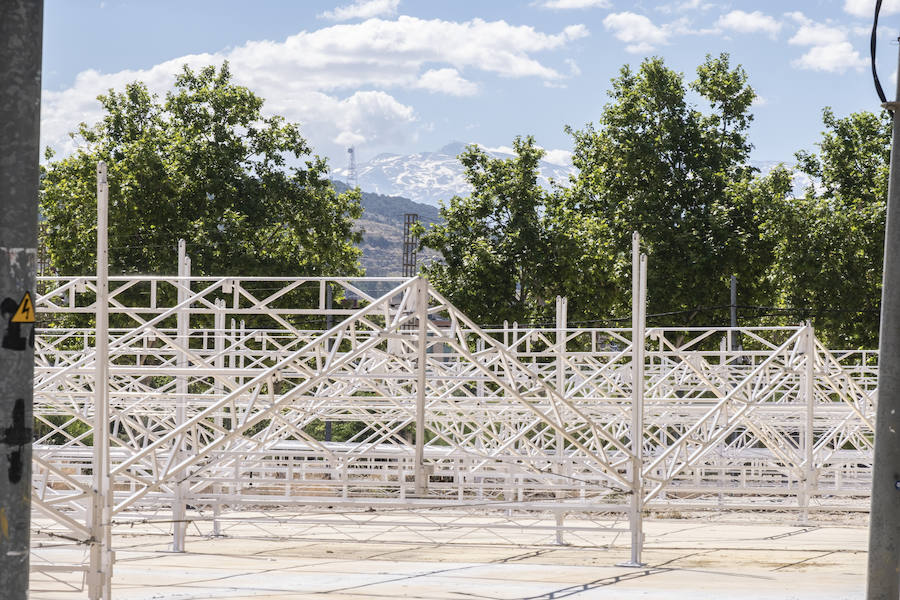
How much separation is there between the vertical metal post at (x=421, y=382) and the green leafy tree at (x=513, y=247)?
81.8ft

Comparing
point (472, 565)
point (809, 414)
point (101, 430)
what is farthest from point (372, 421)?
point (101, 430)

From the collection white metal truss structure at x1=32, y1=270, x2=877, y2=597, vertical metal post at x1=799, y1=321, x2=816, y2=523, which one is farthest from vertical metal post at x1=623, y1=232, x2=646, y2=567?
vertical metal post at x1=799, y1=321, x2=816, y2=523

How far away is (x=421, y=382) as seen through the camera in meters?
11.2

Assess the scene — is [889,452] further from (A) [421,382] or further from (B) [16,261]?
(A) [421,382]

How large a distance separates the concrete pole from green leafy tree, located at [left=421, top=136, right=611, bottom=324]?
A: 30.1 meters

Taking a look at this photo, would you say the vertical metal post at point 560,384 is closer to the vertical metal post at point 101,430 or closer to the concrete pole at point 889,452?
the vertical metal post at point 101,430

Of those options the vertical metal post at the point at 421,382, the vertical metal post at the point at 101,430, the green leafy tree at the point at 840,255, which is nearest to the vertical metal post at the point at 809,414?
the vertical metal post at the point at 421,382

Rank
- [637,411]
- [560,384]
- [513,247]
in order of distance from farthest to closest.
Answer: [513,247] → [560,384] → [637,411]

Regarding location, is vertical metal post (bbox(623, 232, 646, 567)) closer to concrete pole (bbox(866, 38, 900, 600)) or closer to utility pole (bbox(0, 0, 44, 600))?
concrete pole (bbox(866, 38, 900, 600))

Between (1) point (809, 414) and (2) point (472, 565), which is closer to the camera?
(2) point (472, 565)

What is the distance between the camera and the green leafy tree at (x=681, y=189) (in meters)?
38.4

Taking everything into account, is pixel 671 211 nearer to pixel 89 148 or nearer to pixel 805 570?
pixel 89 148

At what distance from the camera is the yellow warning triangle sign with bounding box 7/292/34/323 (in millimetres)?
3750

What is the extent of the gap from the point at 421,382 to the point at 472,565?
13.2 feet
